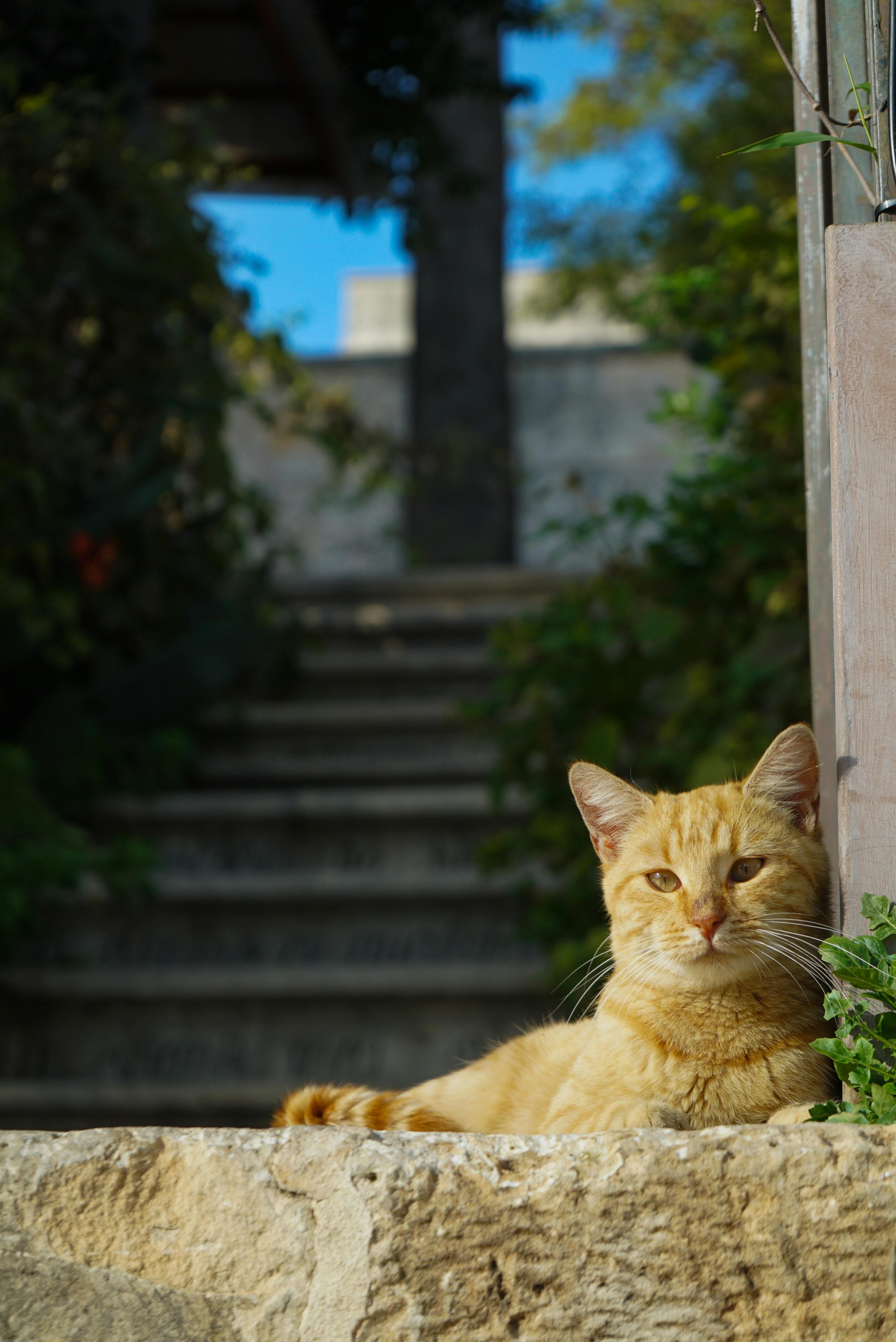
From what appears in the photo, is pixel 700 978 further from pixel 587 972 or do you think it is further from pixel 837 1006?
pixel 587 972

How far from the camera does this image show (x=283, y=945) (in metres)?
3.69

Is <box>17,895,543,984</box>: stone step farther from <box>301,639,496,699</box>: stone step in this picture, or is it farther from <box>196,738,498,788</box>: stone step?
<box>301,639,496,699</box>: stone step

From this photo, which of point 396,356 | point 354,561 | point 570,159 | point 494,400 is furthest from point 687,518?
point 570,159

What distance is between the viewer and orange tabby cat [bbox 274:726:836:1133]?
1.33 meters

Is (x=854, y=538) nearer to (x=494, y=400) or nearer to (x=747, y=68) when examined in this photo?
(x=494, y=400)

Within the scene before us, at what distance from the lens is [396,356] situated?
383 inches

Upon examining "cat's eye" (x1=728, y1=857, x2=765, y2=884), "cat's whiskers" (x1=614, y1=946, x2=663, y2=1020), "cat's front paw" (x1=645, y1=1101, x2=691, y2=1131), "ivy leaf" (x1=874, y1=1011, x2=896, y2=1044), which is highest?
"cat's eye" (x1=728, y1=857, x2=765, y2=884)

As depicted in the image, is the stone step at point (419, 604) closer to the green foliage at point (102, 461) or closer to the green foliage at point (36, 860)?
the green foliage at point (102, 461)

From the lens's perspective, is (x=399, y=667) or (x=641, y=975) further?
(x=399, y=667)

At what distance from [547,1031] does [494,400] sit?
585 centimetres

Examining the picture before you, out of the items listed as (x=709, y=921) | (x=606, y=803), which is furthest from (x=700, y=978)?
(x=606, y=803)

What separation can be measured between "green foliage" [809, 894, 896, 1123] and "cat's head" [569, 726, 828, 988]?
6.3 inches

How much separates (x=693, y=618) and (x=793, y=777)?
2187mm

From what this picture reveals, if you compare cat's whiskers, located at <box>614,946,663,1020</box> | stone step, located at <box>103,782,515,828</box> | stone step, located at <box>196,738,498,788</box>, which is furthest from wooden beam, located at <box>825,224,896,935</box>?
stone step, located at <box>196,738,498,788</box>
